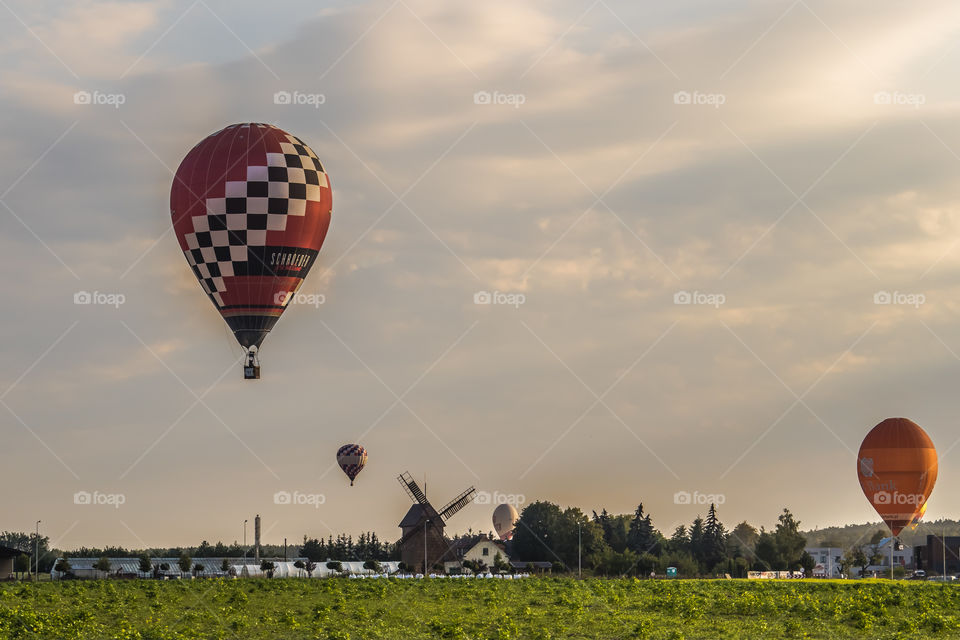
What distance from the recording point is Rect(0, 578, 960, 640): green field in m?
52.3

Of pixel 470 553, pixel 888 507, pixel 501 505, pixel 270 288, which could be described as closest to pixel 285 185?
pixel 270 288

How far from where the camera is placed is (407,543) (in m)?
137

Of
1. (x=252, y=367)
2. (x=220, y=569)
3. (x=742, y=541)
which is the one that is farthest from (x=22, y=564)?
(x=742, y=541)

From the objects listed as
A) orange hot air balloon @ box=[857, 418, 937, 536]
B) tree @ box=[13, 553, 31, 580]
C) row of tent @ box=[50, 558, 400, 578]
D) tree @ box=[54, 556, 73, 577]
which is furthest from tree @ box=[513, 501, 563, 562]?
tree @ box=[13, 553, 31, 580]

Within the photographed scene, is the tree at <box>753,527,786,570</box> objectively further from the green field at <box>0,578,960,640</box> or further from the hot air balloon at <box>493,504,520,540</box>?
the green field at <box>0,578,960,640</box>

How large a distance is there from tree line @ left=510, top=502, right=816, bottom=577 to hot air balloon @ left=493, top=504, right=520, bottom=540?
3645 mm

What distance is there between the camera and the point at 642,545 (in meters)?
168

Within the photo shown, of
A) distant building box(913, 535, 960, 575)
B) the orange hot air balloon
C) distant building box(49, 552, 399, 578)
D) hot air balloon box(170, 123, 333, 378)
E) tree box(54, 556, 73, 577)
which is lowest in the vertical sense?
distant building box(913, 535, 960, 575)

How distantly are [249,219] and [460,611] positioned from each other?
21819mm

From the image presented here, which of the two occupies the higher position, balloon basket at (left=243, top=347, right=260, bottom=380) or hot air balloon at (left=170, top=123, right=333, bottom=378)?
hot air balloon at (left=170, top=123, right=333, bottom=378)

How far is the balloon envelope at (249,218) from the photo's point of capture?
63156 mm

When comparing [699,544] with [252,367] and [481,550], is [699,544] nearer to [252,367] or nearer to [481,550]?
[481,550]

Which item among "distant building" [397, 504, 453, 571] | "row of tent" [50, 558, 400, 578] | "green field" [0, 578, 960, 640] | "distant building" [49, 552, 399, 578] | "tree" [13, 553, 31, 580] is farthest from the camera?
"distant building" [397, 504, 453, 571]

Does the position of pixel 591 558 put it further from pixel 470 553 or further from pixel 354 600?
pixel 354 600
